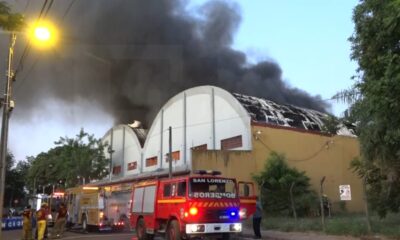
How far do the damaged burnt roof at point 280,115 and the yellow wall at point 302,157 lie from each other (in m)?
1.81

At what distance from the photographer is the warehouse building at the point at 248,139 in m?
35.5

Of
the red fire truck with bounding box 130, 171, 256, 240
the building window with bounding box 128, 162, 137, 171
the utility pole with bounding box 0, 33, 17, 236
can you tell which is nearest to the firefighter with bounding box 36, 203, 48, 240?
the utility pole with bounding box 0, 33, 17, 236

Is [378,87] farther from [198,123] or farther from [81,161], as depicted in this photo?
[81,161]

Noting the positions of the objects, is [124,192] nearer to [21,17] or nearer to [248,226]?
[248,226]

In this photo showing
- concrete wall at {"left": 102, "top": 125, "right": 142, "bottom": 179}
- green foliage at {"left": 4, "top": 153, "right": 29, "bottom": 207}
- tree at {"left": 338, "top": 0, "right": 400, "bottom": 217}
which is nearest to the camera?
tree at {"left": 338, "top": 0, "right": 400, "bottom": 217}

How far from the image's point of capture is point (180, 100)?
47.6m

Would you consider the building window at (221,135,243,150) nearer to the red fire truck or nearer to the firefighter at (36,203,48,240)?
the firefighter at (36,203,48,240)

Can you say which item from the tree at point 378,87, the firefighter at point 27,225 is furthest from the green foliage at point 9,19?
the firefighter at point 27,225

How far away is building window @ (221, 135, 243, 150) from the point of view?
128 feet

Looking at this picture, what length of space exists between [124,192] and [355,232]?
40.3 feet

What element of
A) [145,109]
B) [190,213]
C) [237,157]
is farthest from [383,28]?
[145,109]

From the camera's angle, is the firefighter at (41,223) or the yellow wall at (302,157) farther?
the yellow wall at (302,157)

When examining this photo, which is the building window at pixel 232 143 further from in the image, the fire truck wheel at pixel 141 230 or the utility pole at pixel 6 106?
the utility pole at pixel 6 106

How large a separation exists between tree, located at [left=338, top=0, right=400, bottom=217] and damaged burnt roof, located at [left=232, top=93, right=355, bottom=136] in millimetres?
21513
